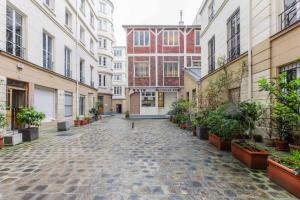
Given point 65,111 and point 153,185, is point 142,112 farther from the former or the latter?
point 153,185

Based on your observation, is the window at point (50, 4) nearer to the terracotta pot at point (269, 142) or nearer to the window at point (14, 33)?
the window at point (14, 33)

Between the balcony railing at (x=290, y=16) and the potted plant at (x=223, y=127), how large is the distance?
3217 millimetres

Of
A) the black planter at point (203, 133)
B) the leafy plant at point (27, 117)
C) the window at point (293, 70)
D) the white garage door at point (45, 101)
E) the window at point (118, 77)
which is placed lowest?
the black planter at point (203, 133)

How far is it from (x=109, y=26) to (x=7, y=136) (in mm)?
30374

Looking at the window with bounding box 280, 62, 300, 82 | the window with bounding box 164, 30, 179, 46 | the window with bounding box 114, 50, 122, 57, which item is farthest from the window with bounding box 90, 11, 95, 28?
the window with bounding box 114, 50, 122, 57

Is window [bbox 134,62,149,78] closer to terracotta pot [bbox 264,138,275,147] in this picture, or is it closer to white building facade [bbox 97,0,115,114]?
white building facade [bbox 97,0,115,114]

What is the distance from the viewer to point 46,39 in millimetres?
12141

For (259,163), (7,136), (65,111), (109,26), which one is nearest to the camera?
(259,163)

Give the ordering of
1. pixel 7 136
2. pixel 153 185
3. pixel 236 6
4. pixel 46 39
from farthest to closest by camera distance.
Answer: pixel 46 39 < pixel 236 6 < pixel 7 136 < pixel 153 185

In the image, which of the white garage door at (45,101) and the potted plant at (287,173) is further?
the white garage door at (45,101)

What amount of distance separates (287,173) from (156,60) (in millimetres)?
19757

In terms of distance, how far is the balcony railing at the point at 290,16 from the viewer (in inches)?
236

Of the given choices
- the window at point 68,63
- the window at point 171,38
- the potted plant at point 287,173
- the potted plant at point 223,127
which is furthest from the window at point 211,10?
the potted plant at point 287,173

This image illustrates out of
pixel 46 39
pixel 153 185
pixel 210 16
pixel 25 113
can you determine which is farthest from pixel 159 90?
pixel 153 185
